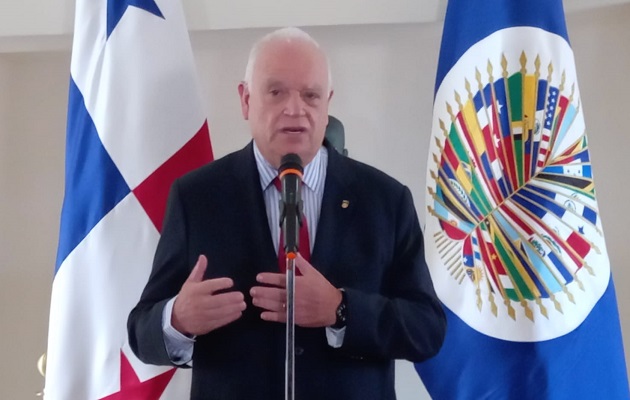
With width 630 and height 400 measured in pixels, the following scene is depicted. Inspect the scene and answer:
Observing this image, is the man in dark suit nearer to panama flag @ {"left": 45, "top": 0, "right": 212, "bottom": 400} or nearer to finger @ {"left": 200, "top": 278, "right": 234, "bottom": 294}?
finger @ {"left": 200, "top": 278, "right": 234, "bottom": 294}

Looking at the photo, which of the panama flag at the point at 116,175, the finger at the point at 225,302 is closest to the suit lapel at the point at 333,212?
the finger at the point at 225,302

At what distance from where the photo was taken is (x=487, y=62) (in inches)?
86.4

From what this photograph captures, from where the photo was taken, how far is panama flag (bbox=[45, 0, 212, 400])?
2.08 m

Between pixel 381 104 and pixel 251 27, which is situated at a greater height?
pixel 251 27

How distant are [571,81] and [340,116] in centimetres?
82

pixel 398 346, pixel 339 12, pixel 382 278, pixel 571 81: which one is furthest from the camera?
pixel 339 12

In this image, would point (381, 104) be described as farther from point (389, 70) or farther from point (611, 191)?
point (611, 191)

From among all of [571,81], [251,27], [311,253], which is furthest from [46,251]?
[571,81]

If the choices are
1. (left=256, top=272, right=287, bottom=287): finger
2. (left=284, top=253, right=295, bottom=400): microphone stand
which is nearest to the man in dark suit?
(left=256, top=272, right=287, bottom=287): finger

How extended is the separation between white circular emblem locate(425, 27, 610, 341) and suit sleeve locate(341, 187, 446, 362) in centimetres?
56

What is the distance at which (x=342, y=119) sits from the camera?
2.65m

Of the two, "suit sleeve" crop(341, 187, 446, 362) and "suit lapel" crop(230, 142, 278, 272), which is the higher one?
"suit lapel" crop(230, 142, 278, 272)

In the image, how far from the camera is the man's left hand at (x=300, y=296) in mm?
1312

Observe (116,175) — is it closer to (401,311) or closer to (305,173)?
(305,173)
